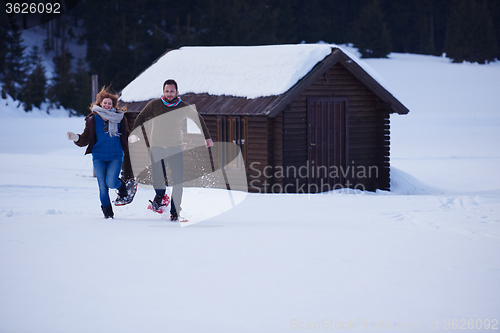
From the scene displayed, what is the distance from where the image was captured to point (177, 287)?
17.1 ft

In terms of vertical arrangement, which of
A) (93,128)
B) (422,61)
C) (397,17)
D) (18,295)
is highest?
(397,17)

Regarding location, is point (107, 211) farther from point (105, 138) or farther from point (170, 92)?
point (170, 92)

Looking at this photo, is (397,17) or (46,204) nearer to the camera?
(46,204)

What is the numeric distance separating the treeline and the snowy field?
31.5m

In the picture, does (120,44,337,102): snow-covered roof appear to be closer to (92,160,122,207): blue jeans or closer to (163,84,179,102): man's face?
(163,84,179,102): man's face

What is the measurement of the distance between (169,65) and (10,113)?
21.0m

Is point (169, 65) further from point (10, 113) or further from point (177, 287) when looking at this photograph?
point (10, 113)

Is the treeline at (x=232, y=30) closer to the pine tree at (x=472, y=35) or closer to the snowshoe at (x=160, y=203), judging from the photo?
the pine tree at (x=472, y=35)

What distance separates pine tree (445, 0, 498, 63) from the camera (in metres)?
52.3

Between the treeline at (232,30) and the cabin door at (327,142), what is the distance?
2727cm

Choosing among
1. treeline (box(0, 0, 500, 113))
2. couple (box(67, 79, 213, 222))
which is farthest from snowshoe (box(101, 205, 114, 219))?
treeline (box(0, 0, 500, 113))

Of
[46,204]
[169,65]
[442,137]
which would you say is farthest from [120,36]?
[46,204]

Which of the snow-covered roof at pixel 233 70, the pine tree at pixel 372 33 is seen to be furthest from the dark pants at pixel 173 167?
the pine tree at pixel 372 33

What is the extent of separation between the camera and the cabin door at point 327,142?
46.3ft
